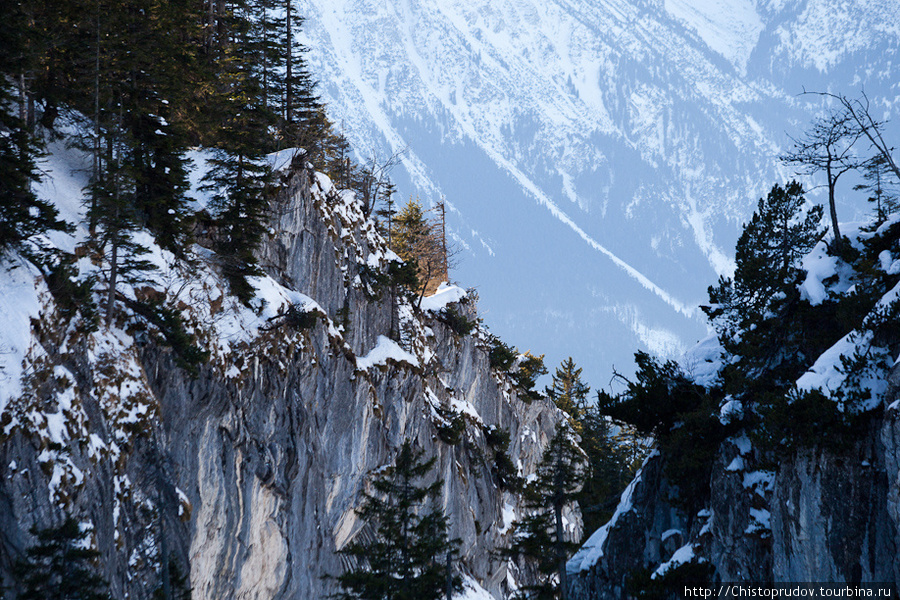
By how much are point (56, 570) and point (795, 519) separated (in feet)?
53.3

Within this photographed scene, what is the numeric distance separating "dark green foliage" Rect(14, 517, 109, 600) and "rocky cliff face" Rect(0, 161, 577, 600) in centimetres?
80

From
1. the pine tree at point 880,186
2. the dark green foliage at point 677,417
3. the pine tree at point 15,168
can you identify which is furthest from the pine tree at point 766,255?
the pine tree at point 15,168

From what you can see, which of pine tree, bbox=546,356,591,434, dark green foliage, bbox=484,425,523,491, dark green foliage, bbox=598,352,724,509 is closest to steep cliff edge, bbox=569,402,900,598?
dark green foliage, bbox=598,352,724,509

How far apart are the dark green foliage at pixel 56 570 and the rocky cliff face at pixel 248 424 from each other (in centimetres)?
80

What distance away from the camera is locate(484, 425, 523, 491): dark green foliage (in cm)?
4766

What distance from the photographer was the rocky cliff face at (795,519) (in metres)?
13.7

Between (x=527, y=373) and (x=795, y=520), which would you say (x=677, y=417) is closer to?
(x=795, y=520)

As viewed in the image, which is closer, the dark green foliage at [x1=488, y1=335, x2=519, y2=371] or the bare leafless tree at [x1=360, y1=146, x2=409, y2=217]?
the bare leafless tree at [x1=360, y1=146, x2=409, y2=217]

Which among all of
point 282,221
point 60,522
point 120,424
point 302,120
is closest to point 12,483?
point 60,522

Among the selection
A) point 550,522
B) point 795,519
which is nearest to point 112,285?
point 550,522

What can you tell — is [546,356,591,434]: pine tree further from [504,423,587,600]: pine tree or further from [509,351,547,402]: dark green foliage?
[504,423,587,600]: pine tree

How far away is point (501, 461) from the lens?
4822 centimetres

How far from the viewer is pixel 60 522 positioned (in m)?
16.9

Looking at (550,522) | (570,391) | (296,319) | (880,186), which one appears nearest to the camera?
(880,186)
